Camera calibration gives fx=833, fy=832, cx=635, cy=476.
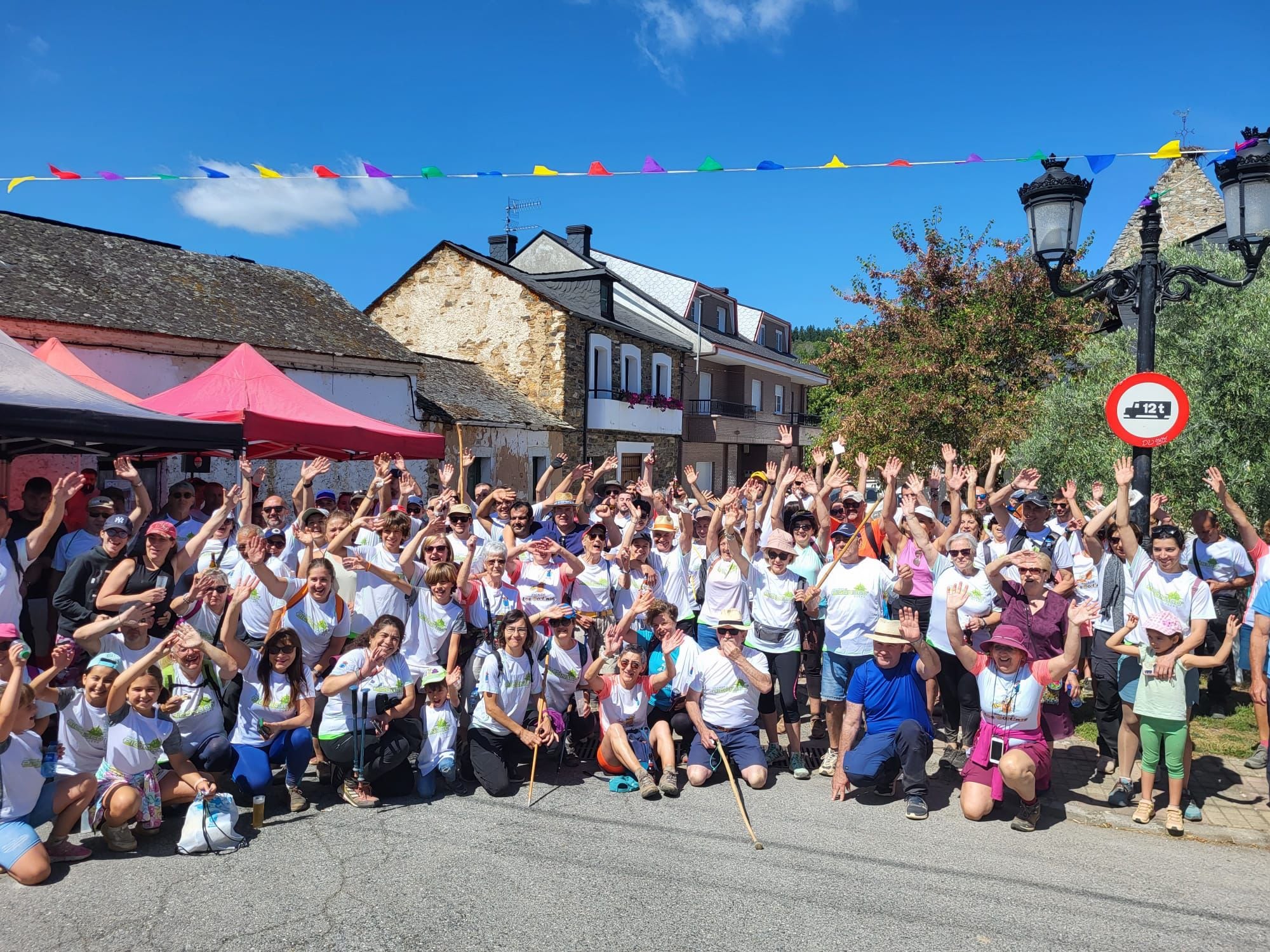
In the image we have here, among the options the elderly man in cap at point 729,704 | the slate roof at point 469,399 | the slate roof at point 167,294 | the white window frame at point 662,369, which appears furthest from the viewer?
the white window frame at point 662,369

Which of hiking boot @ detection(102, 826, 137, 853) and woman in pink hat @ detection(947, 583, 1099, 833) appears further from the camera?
woman in pink hat @ detection(947, 583, 1099, 833)

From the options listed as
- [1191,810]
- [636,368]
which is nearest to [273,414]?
[1191,810]

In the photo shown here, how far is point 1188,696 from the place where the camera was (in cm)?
500

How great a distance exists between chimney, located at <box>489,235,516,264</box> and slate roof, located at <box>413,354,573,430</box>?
7091 mm

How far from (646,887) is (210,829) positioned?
235cm

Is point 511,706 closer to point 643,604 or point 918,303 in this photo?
point 643,604

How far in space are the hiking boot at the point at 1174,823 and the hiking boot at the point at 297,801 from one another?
5.13 metres

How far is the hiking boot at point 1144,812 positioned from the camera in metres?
4.94

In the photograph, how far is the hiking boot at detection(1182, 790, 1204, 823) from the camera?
16.3 ft

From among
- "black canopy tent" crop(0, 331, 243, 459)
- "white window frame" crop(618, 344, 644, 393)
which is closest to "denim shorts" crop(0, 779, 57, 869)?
"black canopy tent" crop(0, 331, 243, 459)

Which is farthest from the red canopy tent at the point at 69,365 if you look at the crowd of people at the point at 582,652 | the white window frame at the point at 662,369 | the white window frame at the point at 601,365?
the white window frame at the point at 662,369

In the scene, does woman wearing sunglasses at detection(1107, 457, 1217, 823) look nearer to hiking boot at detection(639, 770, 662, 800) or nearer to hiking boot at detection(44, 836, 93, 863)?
hiking boot at detection(639, 770, 662, 800)

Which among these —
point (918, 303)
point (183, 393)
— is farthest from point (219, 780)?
point (918, 303)

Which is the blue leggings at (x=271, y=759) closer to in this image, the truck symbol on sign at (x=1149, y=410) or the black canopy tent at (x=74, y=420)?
the black canopy tent at (x=74, y=420)
